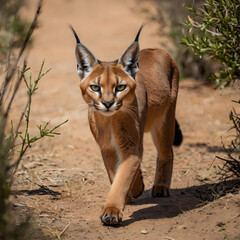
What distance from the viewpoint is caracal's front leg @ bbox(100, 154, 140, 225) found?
4836 mm

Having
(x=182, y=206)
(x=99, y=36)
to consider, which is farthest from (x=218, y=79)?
(x=99, y=36)

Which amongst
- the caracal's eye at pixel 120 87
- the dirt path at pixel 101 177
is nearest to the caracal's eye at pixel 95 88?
the caracal's eye at pixel 120 87

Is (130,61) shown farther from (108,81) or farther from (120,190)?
(120,190)

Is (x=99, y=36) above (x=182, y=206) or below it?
below

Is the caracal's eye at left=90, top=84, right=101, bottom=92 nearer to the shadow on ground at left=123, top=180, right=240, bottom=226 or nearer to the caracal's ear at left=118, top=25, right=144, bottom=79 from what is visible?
the caracal's ear at left=118, top=25, right=144, bottom=79

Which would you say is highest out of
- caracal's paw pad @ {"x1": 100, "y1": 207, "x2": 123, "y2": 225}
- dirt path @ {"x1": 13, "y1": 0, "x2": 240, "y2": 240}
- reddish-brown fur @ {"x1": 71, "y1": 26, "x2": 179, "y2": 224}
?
reddish-brown fur @ {"x1": 71, "y1": 26, "x2": 179, "y2": 224}

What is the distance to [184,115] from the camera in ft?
32.0

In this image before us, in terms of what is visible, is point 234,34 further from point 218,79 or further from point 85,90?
point 85,90

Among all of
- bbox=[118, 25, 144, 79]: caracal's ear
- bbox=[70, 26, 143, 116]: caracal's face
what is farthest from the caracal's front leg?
bbox=[118, 25, 144, 79]: caracal's ear

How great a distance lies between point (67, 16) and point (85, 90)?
19.2 m

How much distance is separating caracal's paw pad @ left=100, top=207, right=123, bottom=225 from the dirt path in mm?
97

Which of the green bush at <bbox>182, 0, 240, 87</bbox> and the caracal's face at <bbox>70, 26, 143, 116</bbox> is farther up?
the green bush at <bbox>182, 0, 240, 87</bbox>

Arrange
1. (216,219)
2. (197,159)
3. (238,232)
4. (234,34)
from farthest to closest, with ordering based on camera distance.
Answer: (197,159) < (234,34) < (216,219) < (238,232)

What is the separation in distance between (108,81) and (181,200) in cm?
190
